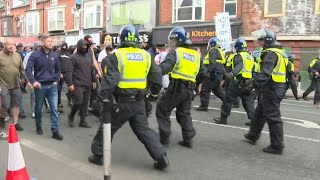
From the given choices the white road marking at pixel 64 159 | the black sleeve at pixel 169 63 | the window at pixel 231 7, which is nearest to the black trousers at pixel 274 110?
the black sleeve at pixel 169 63

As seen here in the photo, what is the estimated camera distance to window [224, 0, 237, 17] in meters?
21.5

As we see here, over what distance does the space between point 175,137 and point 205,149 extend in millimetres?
932

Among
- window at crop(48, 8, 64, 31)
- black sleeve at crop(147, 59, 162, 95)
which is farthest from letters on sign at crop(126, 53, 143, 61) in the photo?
window at crop(48, 8, 64, 31)

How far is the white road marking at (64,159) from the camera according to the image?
5471 millimetres

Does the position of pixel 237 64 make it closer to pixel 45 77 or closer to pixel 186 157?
pixel 186 157

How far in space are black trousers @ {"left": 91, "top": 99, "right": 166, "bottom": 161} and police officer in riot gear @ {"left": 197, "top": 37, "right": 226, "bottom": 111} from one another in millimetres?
5235

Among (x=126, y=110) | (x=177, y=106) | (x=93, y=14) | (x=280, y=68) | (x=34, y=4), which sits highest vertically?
(x=34, y=4)

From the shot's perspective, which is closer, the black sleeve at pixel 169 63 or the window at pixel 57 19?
the black sleeve at pixel 169 63

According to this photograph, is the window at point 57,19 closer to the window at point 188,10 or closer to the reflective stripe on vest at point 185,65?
the window at point 188,10

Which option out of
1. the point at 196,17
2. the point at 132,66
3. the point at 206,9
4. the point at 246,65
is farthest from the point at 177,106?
the point at 196,17

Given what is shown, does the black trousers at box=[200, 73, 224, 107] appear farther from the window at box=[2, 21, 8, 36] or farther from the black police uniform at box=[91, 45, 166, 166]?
the window at box=[2, 21, 8, 36]

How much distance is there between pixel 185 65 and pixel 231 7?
1595 centimetres

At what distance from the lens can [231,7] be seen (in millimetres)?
21734

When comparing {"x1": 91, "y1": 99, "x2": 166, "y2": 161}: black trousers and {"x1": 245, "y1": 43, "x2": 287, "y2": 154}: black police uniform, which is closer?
{"x1": 91, "y1": 99, "x2": 166, "y2": 161}: black trousers
